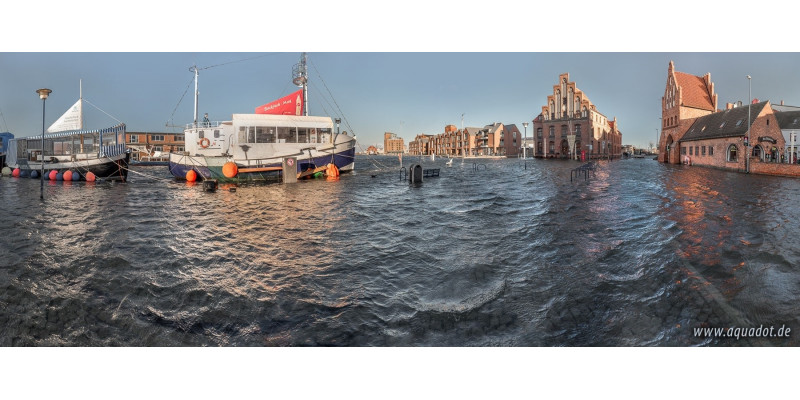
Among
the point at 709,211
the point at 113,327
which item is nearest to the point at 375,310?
the point at 113,327

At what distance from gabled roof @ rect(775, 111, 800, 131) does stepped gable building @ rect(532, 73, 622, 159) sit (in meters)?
41.1

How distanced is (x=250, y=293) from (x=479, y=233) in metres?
6.79

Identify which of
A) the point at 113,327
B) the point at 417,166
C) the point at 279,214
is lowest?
the point at 113,327

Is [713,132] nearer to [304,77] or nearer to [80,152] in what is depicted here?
[304,77]

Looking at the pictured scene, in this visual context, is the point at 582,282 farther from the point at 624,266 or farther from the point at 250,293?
the point at 250,293

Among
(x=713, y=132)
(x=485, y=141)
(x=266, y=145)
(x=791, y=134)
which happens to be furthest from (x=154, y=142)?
(x=791, y=134)

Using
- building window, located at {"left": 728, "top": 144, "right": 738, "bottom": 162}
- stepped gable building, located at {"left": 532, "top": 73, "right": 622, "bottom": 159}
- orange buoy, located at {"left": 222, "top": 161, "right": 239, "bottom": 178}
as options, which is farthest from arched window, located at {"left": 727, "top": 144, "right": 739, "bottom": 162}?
orange buoy, located at {"left": 222, "top": 161, "right": 239, "bottom": 178}

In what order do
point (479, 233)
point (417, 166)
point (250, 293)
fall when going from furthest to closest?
point (417, 166), point (479, 233), point (250, 293)

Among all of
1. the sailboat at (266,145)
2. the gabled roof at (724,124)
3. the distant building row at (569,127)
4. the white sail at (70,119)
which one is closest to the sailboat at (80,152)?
the white sail at (70,119)

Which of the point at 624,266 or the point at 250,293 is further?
the point at 624,266

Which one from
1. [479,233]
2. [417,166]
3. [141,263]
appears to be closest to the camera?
[141,263]

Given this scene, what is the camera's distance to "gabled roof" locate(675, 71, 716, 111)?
53.2m

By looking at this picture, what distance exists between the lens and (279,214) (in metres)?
13.9

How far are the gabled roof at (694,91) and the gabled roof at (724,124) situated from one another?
23.9 ft
